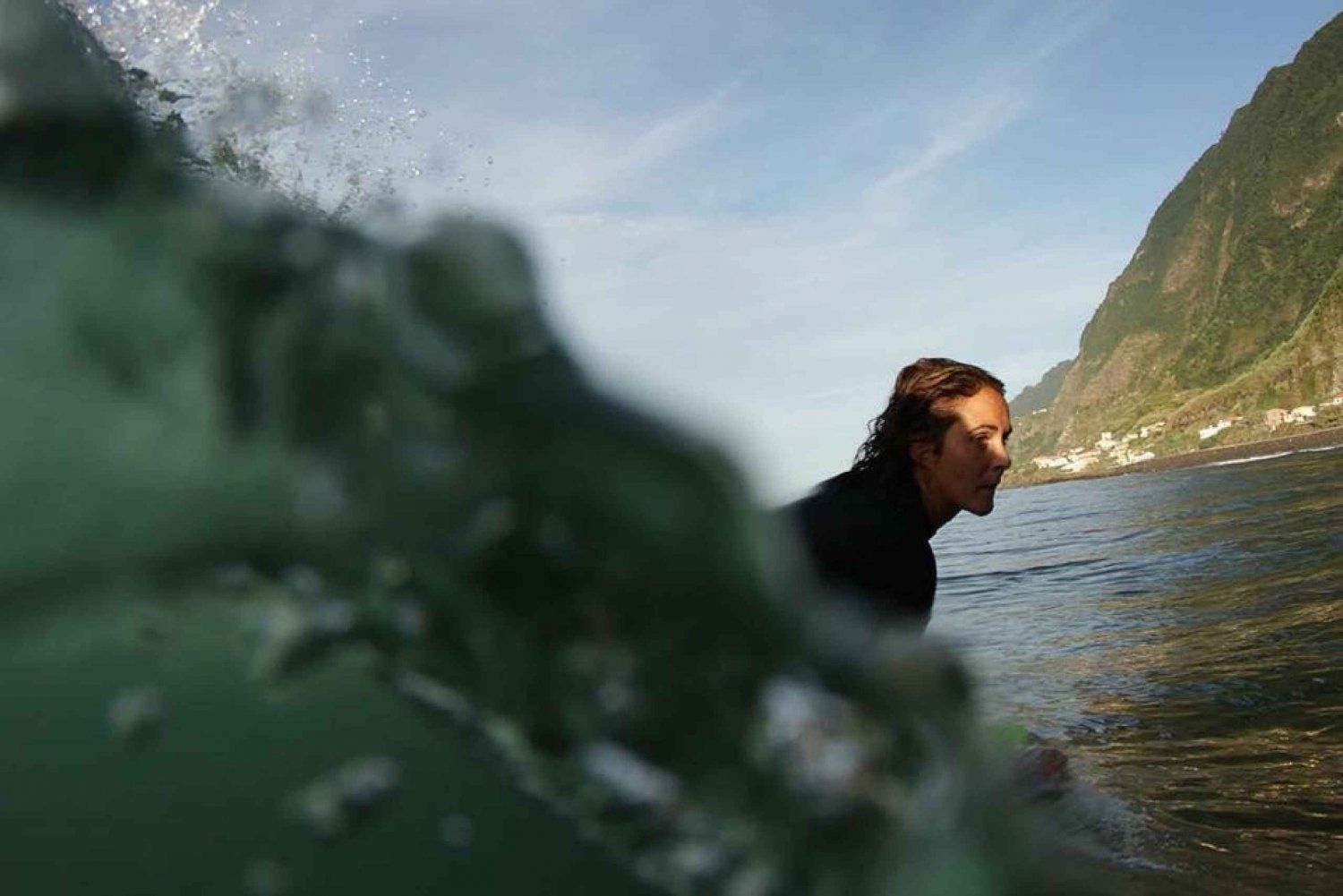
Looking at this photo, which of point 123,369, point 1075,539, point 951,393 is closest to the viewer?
point 123,369

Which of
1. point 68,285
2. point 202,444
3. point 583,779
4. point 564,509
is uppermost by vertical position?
point 68,285

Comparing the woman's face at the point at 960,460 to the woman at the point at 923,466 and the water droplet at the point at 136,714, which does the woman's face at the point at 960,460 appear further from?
the water droplet at the point at 136,714

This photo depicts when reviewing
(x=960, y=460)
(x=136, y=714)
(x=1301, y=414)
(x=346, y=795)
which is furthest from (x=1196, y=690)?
(x=1301, y=414)

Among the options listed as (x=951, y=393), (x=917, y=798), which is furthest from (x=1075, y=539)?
(x=917, y=798)

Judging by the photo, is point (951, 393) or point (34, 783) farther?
point (951, 393)

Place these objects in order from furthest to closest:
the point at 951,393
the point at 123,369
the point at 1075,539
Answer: the point at 1075,539 < the point at 951,393 < the point at 123,369

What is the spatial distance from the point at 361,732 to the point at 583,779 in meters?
0.21

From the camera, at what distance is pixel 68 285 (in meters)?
0.86

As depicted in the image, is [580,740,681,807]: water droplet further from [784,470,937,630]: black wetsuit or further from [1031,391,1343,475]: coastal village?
[1031,391,1343,475]: coastal village

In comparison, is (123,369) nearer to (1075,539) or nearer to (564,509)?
(564,509)

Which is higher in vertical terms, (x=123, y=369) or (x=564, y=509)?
(x=123, y=369)

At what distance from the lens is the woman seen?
3385 millimetres

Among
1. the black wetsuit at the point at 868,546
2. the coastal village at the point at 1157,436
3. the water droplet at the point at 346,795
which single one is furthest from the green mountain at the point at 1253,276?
the water droplet at the point at 346,795

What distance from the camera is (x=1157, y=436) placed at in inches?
4658
